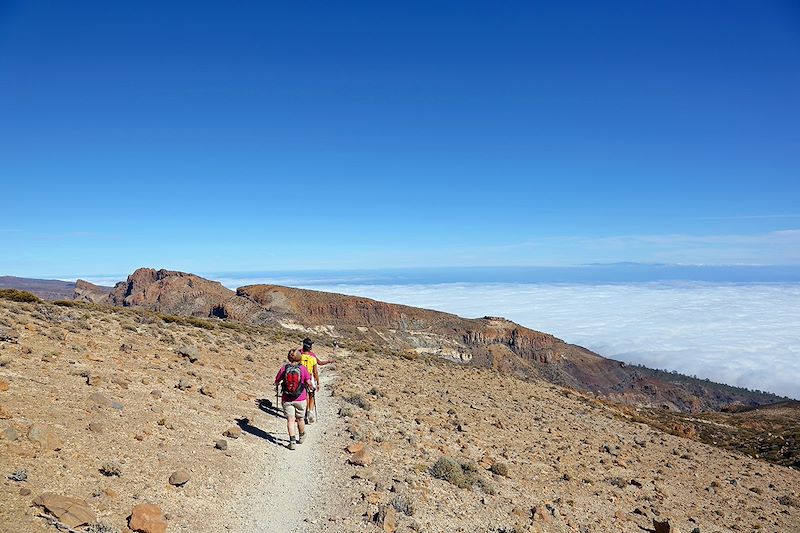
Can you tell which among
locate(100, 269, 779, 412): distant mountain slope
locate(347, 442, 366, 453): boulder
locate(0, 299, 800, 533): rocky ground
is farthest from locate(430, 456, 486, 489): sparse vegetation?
locate(100, 269, 779, 412): distant mountain slope

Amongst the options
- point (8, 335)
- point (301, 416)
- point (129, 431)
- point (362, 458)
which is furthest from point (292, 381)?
point (8, 335)

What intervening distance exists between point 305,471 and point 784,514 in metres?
13.7

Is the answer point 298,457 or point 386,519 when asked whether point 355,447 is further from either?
point 386,519

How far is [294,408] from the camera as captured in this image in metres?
10.4

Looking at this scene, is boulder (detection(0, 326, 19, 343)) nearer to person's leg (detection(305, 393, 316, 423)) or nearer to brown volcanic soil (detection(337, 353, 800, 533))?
person's leg (detection(305, 393, 316, 423))

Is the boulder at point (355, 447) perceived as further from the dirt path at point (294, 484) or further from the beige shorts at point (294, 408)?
the beige shorts at point (294, 408)

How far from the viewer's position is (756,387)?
5906 inches

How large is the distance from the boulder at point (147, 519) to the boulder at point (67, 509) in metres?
0.44

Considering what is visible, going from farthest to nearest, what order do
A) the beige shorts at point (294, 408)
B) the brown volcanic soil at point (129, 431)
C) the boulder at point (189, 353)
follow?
the boulder at point (189, 353)
the beige shorts at point (294, 408)
the brown volcanic soil at point (129, 431)

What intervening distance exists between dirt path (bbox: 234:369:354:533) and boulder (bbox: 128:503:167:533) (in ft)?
3.50

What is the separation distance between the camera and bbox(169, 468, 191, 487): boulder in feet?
23.9

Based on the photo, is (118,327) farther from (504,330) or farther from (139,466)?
(504,330)

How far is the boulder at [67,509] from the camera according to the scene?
5.55 meters

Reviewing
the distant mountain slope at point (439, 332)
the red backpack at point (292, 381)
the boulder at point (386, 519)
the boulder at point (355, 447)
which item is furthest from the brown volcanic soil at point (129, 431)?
the distant mountain slope at point (439, 332)
